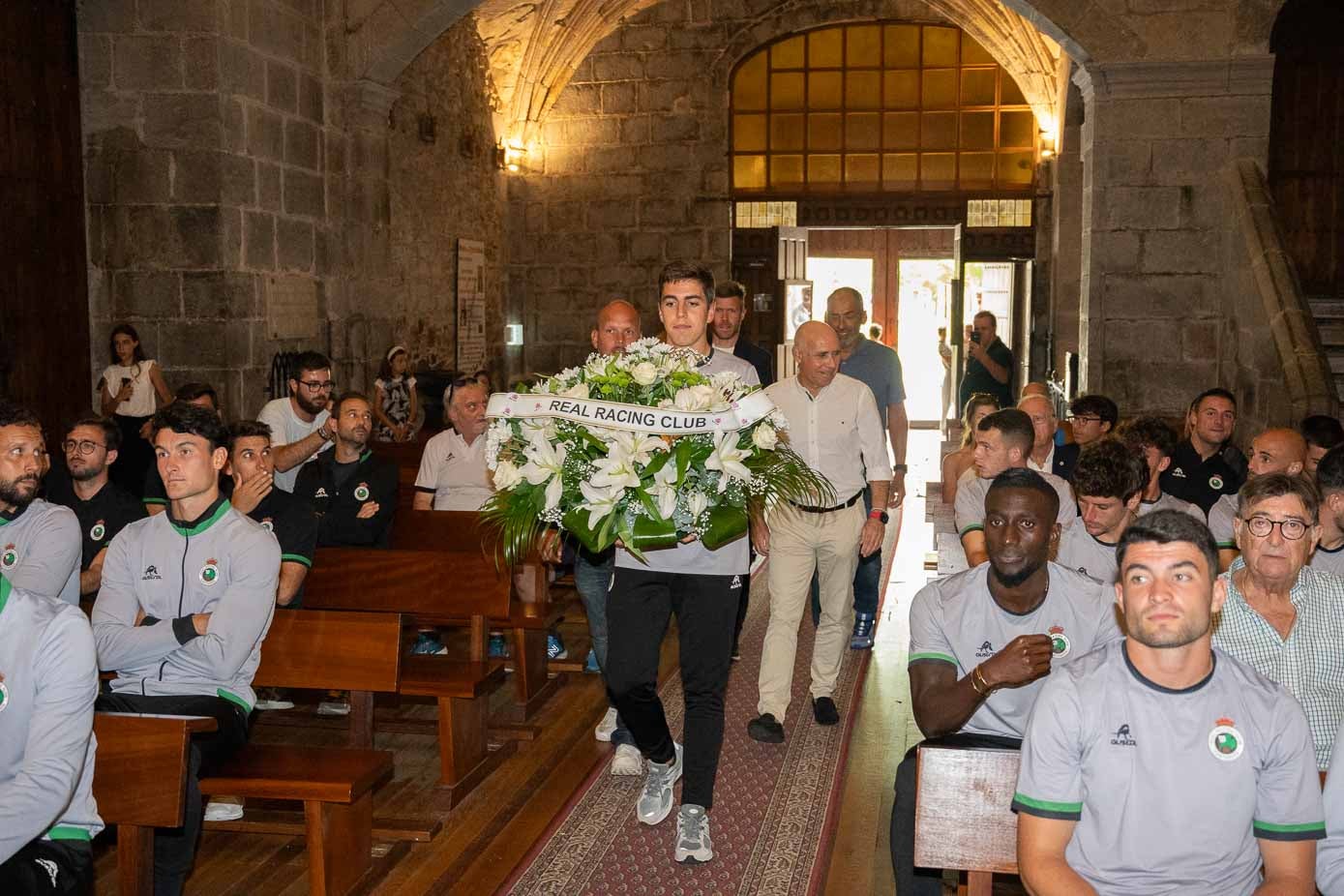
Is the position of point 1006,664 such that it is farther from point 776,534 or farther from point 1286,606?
point 776,534

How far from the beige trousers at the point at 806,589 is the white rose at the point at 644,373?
1.54 meters

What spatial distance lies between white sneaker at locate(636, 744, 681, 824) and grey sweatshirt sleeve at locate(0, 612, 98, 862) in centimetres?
206

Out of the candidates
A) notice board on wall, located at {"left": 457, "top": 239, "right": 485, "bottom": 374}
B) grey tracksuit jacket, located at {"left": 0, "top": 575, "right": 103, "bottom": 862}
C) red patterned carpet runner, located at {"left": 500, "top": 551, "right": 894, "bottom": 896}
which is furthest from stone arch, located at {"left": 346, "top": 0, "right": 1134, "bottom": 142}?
grey tracksuit jacket, located at {"left": 0, "top": 575, "right": 103, "bottom": 862}

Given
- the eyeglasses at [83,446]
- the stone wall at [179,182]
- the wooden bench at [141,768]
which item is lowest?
the wooden bench at [141,768]

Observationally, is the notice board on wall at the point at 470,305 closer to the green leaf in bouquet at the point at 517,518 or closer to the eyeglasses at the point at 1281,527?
the green leaf in bouquet at the point at 517,518

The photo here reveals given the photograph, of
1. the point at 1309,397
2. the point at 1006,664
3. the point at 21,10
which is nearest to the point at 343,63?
the point at 21,10

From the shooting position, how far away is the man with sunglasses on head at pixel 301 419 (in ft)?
20.5

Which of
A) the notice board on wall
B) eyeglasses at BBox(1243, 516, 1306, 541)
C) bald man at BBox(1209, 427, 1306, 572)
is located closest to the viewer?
eyeglasses at BBox(1243, 516, 1306, 541)

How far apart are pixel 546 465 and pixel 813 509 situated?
72.1 inches

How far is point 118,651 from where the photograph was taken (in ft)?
12.5

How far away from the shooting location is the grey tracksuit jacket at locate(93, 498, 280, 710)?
382cm

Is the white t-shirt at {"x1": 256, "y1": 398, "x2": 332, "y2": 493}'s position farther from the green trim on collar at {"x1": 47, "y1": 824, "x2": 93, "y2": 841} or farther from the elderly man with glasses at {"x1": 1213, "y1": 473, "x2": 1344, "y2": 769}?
the elderly man with glasses at {"x1": 1213, "y1": 473, "x2": 1344, "y2": 769}

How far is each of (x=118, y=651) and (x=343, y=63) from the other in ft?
24.9

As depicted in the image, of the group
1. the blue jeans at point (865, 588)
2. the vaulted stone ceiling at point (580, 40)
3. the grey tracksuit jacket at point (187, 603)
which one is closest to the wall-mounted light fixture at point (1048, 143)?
the vaulted stone ceiling at point (580, 40)
